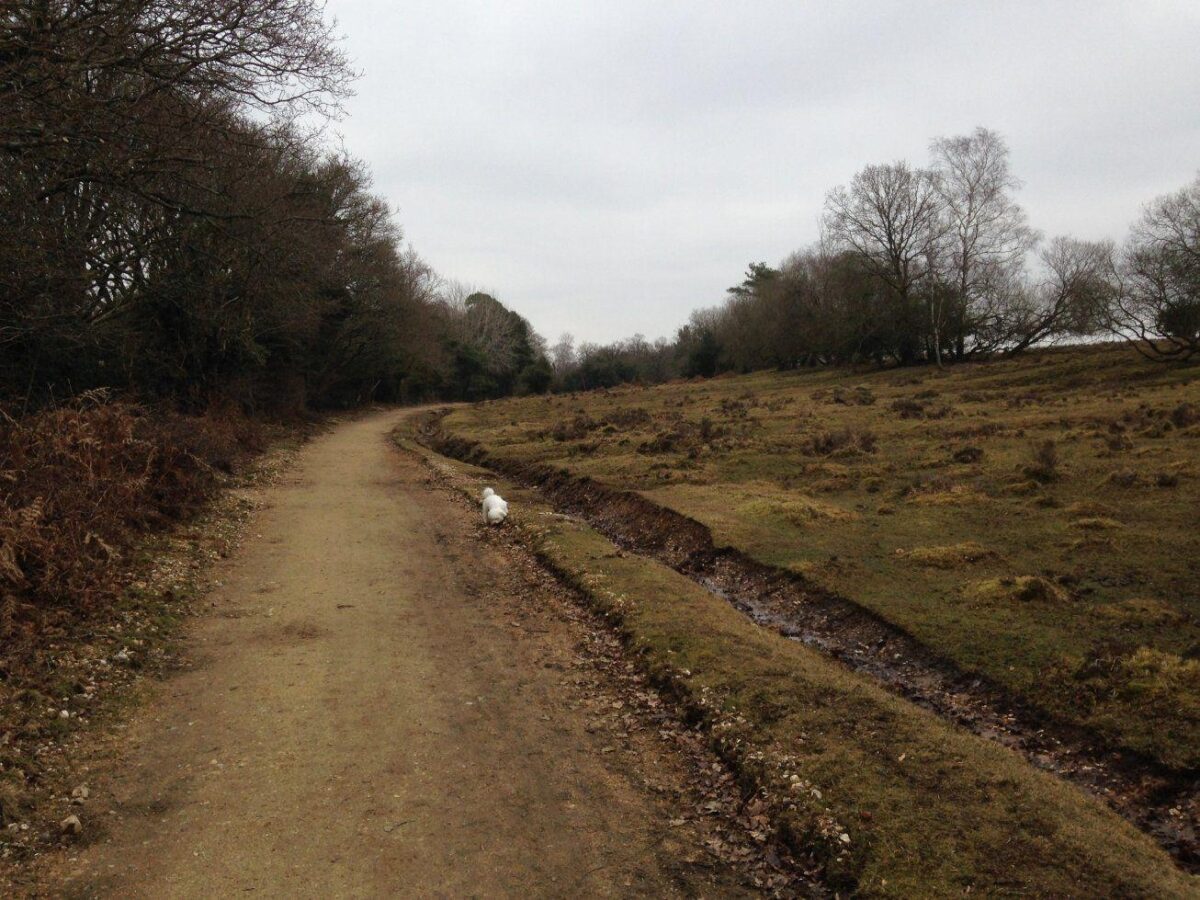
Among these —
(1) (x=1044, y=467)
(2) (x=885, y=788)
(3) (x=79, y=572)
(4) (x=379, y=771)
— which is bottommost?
(2) (x=885, y=788)

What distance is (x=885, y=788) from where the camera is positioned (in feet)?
19.3

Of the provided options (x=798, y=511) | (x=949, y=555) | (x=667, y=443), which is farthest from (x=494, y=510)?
(x=667, y=443)

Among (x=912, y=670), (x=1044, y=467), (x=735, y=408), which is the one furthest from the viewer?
(x=735, y=408)

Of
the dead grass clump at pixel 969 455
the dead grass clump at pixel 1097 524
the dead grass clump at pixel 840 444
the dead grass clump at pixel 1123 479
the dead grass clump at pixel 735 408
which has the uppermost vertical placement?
the dead grass clump at pixel 735 408

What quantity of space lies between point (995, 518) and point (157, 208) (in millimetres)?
19864

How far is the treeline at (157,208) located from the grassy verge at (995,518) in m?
10.1

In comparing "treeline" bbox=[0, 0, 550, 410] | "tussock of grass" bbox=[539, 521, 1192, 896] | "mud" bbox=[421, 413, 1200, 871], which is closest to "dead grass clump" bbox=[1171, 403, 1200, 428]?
"mud" bbox=[421, 413, 1200, 871]

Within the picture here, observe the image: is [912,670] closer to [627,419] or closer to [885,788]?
[885,788]

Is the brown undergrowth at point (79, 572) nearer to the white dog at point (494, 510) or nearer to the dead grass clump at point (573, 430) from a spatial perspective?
the white dog at point (494, 510)

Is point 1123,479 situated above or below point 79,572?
below

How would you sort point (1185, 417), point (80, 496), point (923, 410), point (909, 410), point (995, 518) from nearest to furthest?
point (80, 496) < point (995, 518) < point (1185, 417) < point (909, 410) < point (923, 410)

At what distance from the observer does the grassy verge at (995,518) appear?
8.00 m

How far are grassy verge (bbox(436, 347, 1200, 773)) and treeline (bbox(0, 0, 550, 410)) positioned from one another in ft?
33.0

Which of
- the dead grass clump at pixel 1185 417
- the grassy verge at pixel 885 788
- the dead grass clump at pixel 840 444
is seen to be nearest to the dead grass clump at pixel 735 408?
the dead grass clump at pixel 840 444
